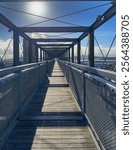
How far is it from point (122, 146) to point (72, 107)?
4661mm

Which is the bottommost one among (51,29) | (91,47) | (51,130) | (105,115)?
(51,130)

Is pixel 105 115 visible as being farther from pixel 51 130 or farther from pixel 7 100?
pixel 51 130

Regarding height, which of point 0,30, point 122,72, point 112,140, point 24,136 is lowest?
point 24,136

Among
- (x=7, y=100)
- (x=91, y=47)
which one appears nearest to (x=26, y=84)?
(x=7, y=100)

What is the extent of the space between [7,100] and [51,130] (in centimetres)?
104

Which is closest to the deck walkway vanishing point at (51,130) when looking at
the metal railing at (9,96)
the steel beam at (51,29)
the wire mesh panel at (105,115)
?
the metal railing at (9,96)

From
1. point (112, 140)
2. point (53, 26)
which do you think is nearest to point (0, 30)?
point (53, 26)

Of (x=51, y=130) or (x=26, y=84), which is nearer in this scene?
(x=51, y=130)

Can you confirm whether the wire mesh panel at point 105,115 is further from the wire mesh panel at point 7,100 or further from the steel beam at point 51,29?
the steel beam at point 51,29

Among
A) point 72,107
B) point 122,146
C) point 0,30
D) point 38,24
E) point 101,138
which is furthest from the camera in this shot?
point 38,24

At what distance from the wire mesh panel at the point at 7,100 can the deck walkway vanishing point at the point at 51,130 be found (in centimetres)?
27

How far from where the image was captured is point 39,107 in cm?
802

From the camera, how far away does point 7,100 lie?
16.6 feet

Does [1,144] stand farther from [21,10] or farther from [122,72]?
[21,10]
